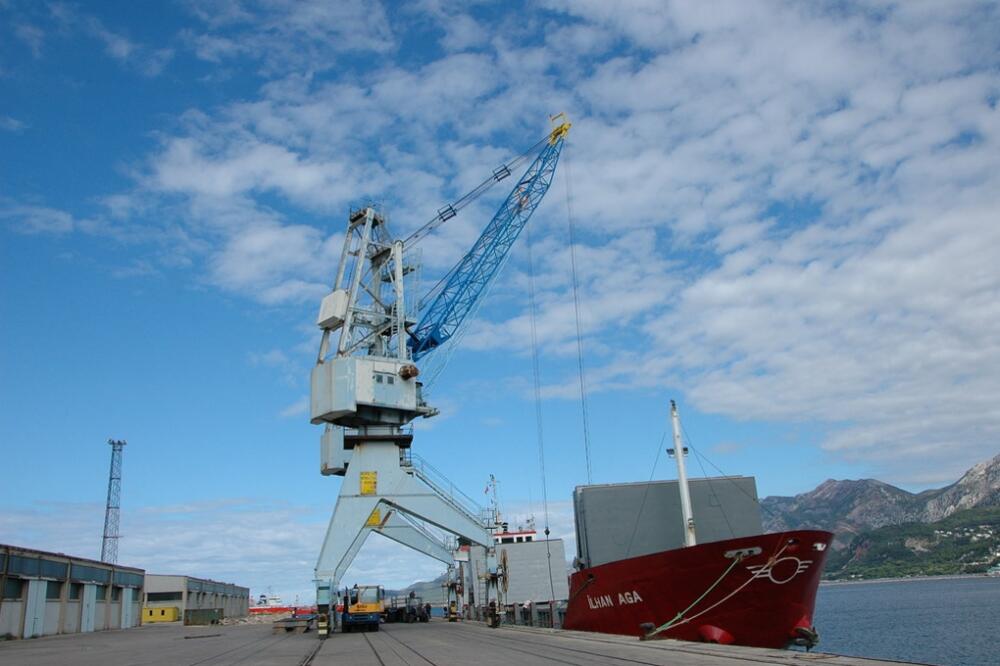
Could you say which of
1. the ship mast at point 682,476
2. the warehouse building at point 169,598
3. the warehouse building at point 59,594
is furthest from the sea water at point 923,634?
the warehouse building at point 169,598

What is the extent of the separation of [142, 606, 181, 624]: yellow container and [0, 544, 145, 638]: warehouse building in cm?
1906

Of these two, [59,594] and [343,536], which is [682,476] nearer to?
[343,536]

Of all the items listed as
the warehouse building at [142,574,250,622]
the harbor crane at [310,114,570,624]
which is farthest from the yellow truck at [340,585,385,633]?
the warehouse building at [142,574,250,622]

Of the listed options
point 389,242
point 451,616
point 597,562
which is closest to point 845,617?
point 451,616

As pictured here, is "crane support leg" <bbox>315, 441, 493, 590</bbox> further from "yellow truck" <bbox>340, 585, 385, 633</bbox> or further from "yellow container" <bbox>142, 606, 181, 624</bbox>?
"yellow container" <bbox>142, 606, 181, 624</bbox>

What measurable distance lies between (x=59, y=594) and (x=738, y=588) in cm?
4550

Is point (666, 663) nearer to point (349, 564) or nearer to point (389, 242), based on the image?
point (349, 564)

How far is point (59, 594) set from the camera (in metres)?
47.4

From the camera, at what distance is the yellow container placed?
81.6 m

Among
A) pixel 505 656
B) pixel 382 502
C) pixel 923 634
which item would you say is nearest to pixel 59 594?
pixel 382 502

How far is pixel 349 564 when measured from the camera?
37.2 metres

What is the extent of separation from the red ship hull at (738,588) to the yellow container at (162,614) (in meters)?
74.6

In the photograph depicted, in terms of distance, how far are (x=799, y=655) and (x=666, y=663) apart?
125 inches

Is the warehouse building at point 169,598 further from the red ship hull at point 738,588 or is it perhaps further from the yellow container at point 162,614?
the red ship hull at point 738,588
